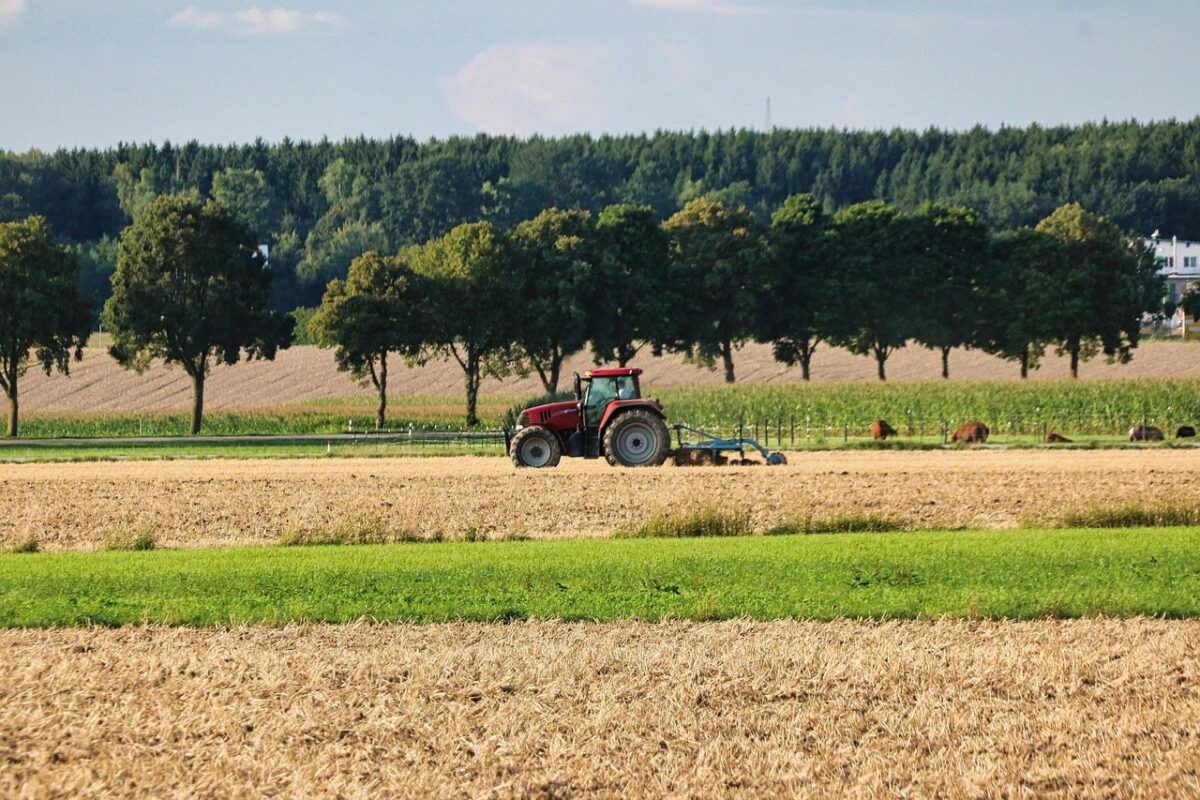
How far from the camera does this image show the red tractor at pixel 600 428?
40.6 metres

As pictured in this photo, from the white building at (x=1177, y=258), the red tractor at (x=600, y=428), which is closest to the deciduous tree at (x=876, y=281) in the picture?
the red tractor at (x=600, y=428)

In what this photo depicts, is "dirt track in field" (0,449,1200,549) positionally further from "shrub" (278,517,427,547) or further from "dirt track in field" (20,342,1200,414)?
"dirt track in field" (20,342,1200,414)

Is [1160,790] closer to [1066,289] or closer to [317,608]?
[317,608]

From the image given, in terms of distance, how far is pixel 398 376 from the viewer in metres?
114

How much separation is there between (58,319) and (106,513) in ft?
150

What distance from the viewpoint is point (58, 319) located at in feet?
242

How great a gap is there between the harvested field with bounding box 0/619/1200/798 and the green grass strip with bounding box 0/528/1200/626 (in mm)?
1386

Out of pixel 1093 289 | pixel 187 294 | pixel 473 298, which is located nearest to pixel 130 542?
pixel 187 294

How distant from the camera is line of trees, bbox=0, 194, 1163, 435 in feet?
249

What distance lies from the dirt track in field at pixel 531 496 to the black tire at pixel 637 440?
728mm

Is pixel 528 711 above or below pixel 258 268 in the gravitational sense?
below

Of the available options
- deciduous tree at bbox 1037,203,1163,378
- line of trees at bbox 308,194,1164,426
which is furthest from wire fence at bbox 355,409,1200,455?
deciduous tree at bbox 1037,203,1163,378

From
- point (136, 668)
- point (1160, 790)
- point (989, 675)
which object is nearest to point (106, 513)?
point (136, 668)

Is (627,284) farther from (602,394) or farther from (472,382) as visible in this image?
(602,394)
